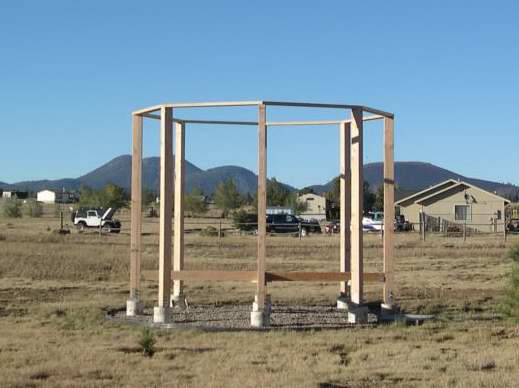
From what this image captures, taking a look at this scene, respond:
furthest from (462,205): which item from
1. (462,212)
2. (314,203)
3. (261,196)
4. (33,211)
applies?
(261,196)

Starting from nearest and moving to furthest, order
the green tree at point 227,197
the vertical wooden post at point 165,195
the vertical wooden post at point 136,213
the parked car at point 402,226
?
1. the vertical wooden post at point 165,195
2. the vertical wooden post at point 136,213
3. the parked car at point 402,226
4. the green tree at point 227,197

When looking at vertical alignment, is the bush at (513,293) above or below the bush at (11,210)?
below

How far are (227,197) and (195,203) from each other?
3.40 m

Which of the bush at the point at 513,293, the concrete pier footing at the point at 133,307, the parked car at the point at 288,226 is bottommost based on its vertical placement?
the concrete pier footing at the point at 133,307

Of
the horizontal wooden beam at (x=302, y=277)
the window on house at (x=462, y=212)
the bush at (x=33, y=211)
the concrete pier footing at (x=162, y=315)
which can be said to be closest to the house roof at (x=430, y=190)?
the window on house at (x=462, y=212)

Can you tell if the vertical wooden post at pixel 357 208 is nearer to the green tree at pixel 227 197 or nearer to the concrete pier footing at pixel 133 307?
the concrete pier footing at pixel 133 307

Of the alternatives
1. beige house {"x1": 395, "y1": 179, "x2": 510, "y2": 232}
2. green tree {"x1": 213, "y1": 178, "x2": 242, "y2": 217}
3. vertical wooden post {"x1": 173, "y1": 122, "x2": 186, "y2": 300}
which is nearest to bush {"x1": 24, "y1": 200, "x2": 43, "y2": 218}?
green tree {"x1": 213, "y1": 178, "x2": 242, "y2": 217}

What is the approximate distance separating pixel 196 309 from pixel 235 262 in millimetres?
12178

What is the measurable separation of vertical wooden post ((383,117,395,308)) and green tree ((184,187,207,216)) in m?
71.2

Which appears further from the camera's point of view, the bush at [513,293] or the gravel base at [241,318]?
the gravel base at [241,318]

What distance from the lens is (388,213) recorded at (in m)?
13.8

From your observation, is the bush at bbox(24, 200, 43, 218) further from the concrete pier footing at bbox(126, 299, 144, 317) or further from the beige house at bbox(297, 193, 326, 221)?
the concrete pier footing at bbox(126, 299, 144, 317)

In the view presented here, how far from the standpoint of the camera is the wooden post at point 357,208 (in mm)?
12844

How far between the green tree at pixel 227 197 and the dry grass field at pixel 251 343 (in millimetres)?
62421
